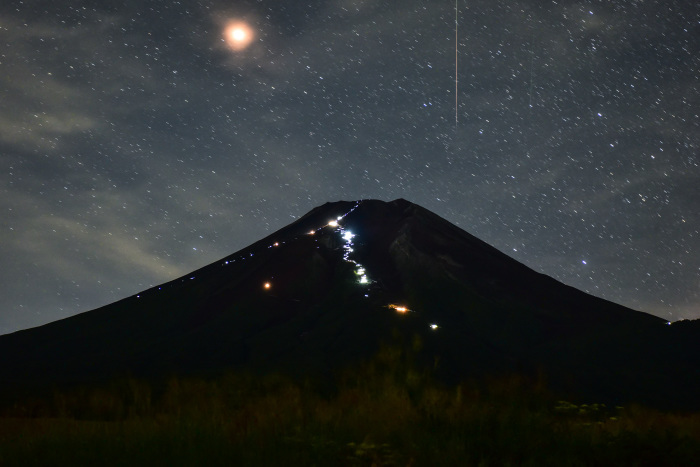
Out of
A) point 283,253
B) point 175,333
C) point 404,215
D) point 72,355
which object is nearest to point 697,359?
point 404,215

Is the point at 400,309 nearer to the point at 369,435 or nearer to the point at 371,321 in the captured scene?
the point at 371,321

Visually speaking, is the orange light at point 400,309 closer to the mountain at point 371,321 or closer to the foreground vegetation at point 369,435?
the mountain at point 371,321

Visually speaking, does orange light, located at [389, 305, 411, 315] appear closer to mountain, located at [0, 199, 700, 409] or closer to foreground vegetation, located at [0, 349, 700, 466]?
mountain, located at [0, 199, 700, 409]

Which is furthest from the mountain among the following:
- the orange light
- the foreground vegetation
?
the foreground vegetation

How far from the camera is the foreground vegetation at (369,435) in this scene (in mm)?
7715

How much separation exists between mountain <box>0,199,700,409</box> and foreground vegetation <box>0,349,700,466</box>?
60340 millimetres

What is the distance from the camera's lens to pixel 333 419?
30.4ft

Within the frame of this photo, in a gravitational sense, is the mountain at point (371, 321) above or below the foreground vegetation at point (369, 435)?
above

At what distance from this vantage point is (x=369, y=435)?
27.1 ft

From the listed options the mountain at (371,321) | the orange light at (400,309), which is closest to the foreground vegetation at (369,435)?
the mountain at (371,321)

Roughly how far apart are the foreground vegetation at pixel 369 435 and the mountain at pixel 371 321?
6034 cm

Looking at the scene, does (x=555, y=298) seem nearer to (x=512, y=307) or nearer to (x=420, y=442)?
(x=512, y=307)

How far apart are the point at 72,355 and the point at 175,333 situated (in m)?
14.3

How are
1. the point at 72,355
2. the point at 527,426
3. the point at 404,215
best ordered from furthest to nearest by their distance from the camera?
the point at 404,215, the point at 72,355, the point at 527,426
